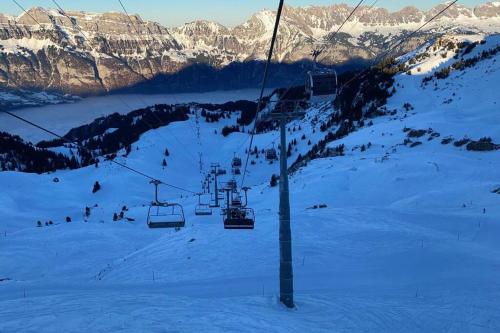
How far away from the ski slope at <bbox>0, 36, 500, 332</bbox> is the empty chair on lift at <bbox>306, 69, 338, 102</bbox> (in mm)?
6986

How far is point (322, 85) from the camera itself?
48.2ft

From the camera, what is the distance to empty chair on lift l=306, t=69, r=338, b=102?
47.8 ft

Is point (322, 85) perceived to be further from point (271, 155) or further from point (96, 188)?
point (271, 155)

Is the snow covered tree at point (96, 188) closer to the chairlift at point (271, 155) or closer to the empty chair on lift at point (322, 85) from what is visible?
the chairlift at point (271, 155)

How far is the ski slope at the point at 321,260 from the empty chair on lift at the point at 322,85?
699 centimetres

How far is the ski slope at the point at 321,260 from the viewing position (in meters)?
14.2

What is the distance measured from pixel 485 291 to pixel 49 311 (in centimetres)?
1501

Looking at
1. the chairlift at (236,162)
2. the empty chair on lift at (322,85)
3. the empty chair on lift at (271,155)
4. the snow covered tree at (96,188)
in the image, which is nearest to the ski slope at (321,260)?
the empty chair on lift at (322,85)

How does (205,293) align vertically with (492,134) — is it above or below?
below

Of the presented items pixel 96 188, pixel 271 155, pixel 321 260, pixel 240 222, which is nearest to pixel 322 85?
pixel 321 260

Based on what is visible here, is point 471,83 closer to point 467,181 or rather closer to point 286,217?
point 467,181

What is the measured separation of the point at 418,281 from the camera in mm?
18234

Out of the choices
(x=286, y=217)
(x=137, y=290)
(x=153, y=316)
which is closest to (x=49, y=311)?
(x=153, y=316)

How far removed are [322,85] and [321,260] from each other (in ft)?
32.7
